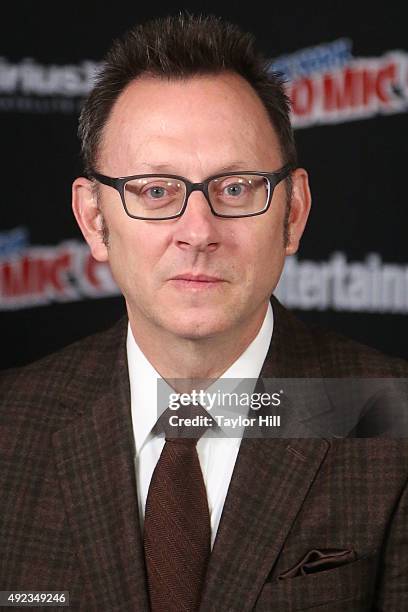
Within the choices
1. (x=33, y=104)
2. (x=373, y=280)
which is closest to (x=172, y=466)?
(x=373, y=280)

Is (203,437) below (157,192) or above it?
below

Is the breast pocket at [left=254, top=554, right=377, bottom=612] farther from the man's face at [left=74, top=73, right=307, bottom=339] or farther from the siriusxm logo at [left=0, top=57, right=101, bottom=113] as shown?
the siriusxm logo at [left=0, top=57, right=101, bottom=113]

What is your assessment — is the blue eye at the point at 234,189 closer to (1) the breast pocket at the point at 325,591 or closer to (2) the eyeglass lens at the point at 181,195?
(2) the eyeglass lens at the point at 181,195

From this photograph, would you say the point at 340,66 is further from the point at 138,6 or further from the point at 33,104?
the point at 33,104

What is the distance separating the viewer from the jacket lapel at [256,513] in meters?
1.34

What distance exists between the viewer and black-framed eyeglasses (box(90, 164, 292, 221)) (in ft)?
4.43

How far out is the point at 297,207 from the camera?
155 centimetres

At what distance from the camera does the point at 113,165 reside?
1.44 metres

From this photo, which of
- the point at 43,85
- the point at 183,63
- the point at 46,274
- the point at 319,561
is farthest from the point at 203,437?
the point at 43,85

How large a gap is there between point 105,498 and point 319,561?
12.7 inches

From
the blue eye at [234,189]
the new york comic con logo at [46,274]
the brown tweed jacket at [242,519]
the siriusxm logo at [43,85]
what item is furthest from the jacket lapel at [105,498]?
the siriusxm logo at [43,85]

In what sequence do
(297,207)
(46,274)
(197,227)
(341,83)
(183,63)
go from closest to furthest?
(197,227)
(183,63)
(297,207)
(341,83)
(46,274)

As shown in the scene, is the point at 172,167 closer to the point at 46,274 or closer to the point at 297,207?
the point at 297,207

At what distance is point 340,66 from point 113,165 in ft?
3.71
